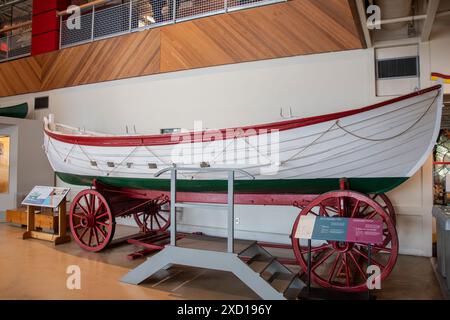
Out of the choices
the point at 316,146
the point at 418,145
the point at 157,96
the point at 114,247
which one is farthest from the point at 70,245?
the point at 418,145

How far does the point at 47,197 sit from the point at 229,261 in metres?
3.45

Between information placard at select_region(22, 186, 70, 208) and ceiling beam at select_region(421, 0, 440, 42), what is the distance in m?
5.14

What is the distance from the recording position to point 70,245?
4.60 m

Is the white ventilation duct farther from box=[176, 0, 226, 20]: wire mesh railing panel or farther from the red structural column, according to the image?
the red structural column

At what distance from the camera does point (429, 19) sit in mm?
3484

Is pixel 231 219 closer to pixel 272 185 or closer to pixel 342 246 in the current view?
pixel 272 185

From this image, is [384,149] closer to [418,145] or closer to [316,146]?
[418,145]

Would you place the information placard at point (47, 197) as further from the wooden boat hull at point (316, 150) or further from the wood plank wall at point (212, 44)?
the wood plank wall at point (212, 44)

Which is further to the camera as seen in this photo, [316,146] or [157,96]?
[157,96]

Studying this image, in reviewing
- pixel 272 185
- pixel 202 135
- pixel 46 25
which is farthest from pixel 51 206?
pixel 46 25

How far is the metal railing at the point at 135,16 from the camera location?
5520mm

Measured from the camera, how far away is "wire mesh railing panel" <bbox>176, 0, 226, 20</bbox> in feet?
18.0
